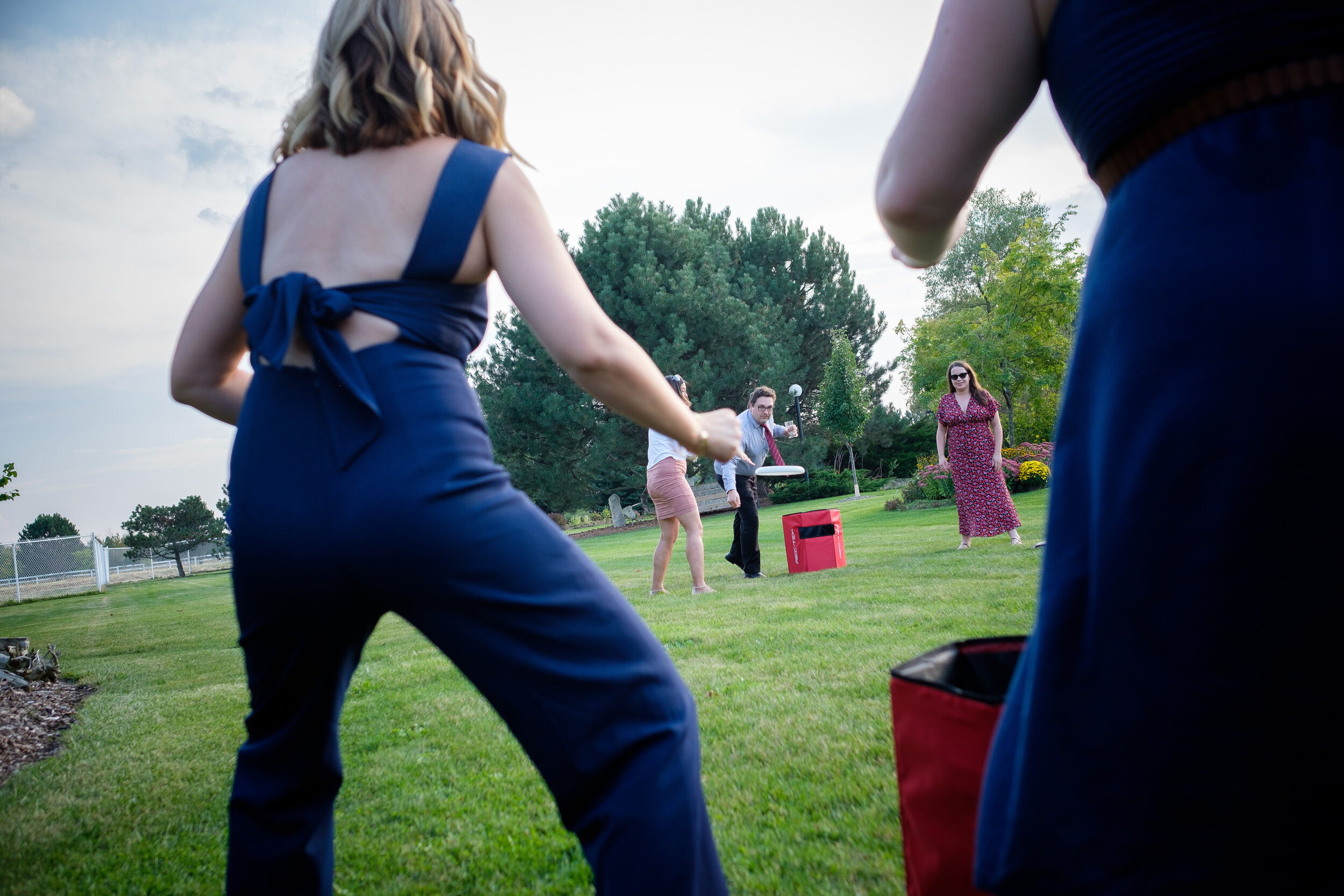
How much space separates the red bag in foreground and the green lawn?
63cm

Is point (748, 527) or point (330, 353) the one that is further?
point (748, 527)

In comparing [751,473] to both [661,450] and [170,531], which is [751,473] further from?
[170,531]

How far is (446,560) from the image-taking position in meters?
1.18

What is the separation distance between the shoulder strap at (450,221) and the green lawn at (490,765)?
1.75 m

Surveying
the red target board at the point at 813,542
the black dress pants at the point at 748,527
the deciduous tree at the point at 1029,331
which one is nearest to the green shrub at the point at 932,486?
the deciduous tree at the point at 1029,331

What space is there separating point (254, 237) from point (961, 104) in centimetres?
117

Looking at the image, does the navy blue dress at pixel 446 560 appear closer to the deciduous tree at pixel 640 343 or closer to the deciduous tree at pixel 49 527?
the deciduous tree at pixel 640 343

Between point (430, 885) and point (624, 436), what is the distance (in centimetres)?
2740

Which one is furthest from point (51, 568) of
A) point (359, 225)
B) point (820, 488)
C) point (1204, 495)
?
point (1204, 495)

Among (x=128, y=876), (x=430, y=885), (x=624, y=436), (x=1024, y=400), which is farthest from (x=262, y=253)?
(x=624, y=436)

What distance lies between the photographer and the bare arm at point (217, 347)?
1491mm

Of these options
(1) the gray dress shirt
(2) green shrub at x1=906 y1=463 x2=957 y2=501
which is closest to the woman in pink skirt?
(1) the gray dress shirt

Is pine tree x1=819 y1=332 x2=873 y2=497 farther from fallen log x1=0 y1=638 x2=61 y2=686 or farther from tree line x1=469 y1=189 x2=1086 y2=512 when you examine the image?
fallen log x1=0 y1=638 x2=61 y2=686

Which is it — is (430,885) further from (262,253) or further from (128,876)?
(262,253)
